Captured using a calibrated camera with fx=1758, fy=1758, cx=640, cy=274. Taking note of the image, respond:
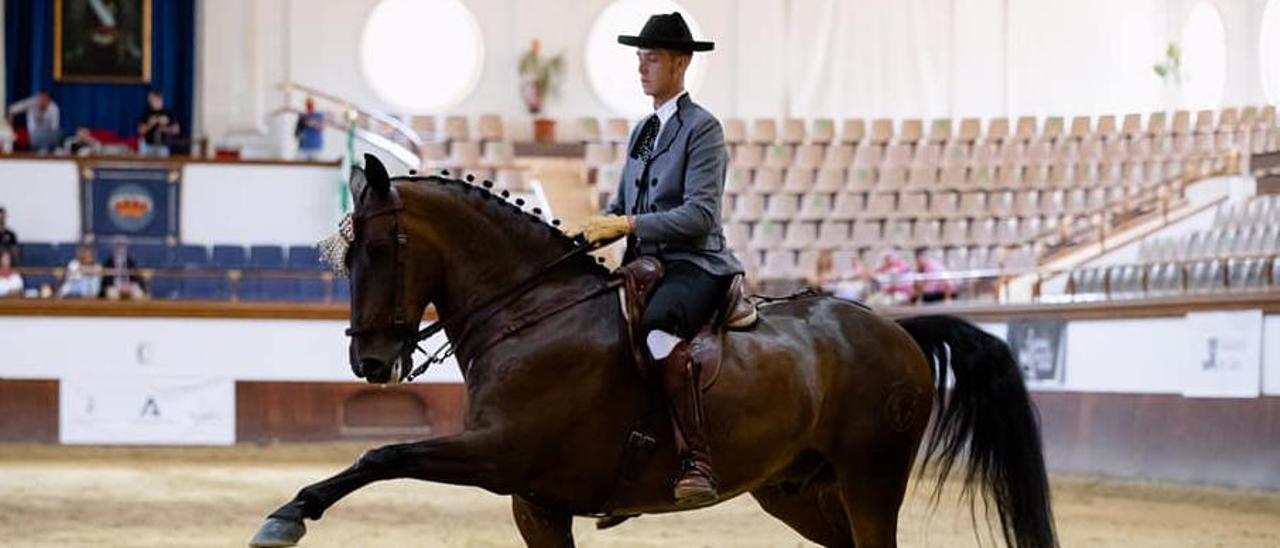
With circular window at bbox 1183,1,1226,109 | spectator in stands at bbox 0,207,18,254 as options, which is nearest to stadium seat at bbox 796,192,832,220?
circular window at bbox 1183,1,1226,109

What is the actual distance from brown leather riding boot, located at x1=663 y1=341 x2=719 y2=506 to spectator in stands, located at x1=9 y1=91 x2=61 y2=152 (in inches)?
786

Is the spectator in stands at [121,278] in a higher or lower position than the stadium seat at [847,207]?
lower

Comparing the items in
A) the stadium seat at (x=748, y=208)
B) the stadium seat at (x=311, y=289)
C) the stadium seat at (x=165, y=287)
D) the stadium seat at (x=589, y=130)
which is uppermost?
the stadium seat at (x=589, y=130)

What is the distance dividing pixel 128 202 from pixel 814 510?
60.3ft

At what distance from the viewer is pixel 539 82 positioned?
94.6 ft

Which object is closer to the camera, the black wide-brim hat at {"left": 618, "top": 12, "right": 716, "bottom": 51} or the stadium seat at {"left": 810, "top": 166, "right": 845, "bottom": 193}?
the black wide-brim hat at {"left": 618, "top": 12, "right": 716, "bottom": 51}

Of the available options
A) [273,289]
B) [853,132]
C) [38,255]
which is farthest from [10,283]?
[853,132]

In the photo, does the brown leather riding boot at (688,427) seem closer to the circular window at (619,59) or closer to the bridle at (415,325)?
the bridle at (415,325)

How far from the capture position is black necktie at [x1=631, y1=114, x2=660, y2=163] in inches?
243

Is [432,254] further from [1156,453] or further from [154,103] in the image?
[154,103]

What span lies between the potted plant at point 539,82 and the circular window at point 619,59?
2.03 ft

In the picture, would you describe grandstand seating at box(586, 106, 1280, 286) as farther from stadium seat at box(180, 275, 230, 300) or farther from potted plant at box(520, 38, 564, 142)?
stadium seat at box(180, 275, 230, 300)

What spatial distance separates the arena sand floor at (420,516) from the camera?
1000 centimetres

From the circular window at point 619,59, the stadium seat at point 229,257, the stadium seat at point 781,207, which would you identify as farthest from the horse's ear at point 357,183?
the circular window at point 619,59
